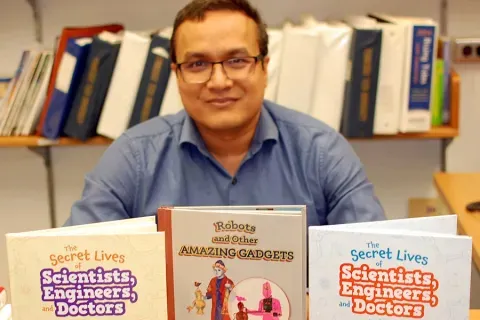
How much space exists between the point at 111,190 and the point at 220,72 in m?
0.39

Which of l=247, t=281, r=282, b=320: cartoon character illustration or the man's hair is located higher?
the man's hair

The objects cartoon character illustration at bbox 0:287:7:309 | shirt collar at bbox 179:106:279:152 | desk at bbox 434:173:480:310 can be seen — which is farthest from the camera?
desk at bbox 434:173:480:310

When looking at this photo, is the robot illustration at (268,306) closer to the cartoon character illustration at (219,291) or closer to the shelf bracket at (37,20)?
the cartoon character illustration at (219,291)

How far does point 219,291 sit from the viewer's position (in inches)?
36.2

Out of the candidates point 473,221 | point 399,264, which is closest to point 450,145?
point 473,221

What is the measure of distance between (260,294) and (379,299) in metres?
0.18

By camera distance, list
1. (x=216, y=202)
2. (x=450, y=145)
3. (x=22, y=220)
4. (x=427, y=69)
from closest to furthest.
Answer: (x=216, y=202), (x=427, y=69), (x=450, y=145), (x=22, y=220)

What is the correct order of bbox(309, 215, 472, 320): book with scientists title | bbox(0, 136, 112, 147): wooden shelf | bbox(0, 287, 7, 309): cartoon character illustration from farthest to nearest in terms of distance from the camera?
1. bbox(0, 136, 112, 147): wooden shelf
2. bbox(0, 287, 7, 309): cartoon character illustration
3. bbox(309, 215, 472, 320): book with scientists title

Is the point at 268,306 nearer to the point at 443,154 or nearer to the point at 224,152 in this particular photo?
the point at 224,152

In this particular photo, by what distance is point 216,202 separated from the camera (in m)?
1.49

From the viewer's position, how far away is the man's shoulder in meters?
1.55

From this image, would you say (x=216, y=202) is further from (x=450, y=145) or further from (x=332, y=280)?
(x=450, y=145)

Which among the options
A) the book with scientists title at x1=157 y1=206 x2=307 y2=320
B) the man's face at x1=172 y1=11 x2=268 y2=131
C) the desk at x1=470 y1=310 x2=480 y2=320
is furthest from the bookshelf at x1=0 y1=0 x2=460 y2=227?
the book with scientists title at x1=157 y1=206 x2=307 y2=320

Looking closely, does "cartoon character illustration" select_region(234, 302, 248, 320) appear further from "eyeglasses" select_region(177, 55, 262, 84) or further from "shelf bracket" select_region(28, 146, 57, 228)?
"shelf bracket" select_region(28, 146, 57, 228)
